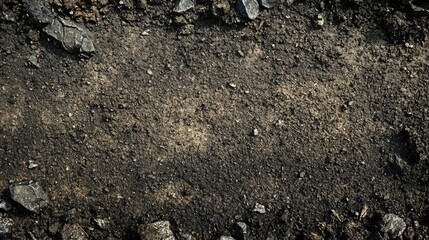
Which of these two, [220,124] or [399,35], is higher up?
[399,35]

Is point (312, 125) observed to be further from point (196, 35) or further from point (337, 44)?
point (196, 35)

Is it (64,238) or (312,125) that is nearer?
(64,238)

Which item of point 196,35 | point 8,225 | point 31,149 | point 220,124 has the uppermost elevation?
point 196,35

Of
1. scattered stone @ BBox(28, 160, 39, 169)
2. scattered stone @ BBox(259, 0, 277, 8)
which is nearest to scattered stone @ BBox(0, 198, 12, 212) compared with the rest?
scattered stone @ BBox(28, 160, 39, 169)

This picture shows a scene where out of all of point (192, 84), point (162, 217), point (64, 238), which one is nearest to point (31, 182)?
point (64, 238)

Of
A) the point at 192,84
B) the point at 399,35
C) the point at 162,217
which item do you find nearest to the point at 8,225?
the point at 162,217

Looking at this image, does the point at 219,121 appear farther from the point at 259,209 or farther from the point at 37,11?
the point at 37,11

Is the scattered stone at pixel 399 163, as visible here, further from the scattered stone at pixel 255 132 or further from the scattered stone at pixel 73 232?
the scattered stone at pixel 73 232
